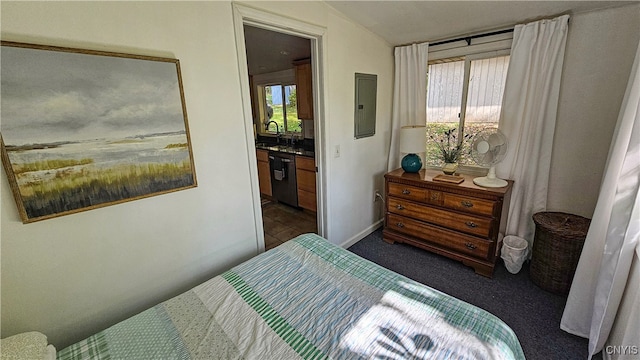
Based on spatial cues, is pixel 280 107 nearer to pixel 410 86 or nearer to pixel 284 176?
pixel 284 176

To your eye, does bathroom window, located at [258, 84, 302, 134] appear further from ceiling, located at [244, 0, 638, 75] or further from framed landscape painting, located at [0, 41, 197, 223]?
framed landscape painting, located at [0, 41, 197, 223]

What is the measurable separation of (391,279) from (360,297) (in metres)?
0.21

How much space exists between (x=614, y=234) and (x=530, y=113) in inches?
47.2

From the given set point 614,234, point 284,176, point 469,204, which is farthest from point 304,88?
point 614,234

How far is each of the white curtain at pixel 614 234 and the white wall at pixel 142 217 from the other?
2.00 metres

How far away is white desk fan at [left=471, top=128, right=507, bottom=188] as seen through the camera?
7.22 feet

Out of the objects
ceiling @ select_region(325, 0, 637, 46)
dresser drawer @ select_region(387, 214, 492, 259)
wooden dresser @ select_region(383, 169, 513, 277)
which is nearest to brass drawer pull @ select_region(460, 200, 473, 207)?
wooden dresser @ select_region(383, 169, 513, 277)

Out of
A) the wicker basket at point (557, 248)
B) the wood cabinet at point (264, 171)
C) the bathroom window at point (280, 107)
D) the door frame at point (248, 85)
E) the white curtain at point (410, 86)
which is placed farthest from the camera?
the bathroom window at point (280, 107)

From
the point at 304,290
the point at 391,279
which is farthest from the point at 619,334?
the point at 304,290

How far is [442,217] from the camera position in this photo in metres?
2.41

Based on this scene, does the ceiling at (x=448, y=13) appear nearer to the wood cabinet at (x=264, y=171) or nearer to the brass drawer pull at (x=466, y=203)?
the brass drawer pull at (x=466, y=203)

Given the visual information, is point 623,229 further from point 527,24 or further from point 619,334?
point 527,24

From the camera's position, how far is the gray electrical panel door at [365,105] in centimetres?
254

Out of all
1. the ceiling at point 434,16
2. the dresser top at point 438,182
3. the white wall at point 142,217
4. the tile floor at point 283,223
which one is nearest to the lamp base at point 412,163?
the dresser top at point 438,182
